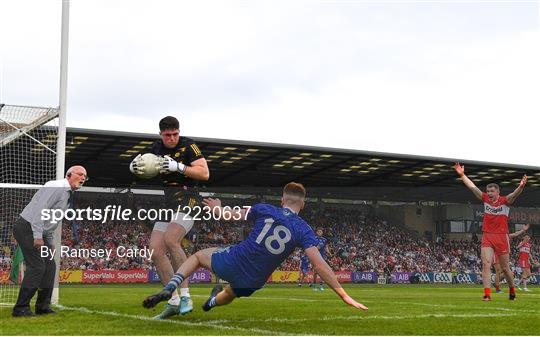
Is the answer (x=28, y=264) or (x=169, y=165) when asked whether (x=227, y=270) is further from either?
(x=28, y=264)

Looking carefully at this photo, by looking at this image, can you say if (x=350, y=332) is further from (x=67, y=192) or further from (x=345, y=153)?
(x=345, y=153)

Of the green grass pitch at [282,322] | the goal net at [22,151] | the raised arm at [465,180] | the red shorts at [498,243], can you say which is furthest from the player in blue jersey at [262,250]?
the red shorts at [498,243]

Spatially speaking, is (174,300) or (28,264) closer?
(174,300)

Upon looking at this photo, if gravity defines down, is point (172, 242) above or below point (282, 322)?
above

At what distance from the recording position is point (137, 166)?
24.6 ft

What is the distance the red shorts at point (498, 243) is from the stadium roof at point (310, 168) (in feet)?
70.0

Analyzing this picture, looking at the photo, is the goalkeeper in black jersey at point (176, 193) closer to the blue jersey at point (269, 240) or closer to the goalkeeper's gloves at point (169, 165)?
the goalkeeper's gloves at point (169, 165)

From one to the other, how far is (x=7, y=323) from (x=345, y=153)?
1233 inches

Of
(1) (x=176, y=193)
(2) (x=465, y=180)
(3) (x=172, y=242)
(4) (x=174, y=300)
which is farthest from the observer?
(2) (x=465, y=180)

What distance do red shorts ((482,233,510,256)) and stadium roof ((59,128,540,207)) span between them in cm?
2134

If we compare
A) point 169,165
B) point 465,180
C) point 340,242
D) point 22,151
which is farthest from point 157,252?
point 340,242

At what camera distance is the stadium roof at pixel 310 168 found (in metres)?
35.2

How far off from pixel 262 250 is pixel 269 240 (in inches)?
5.8

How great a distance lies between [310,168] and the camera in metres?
42.4
